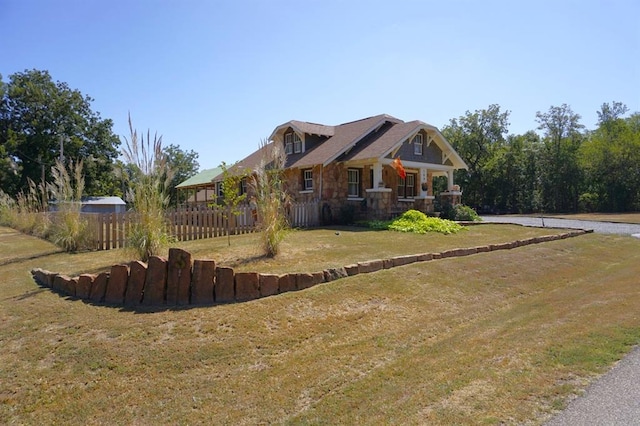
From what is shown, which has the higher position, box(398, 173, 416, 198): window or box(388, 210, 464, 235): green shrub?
box(398, 173, 416, 198): window

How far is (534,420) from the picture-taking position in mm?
3283

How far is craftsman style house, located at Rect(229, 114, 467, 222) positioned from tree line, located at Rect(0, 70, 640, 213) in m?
21.4

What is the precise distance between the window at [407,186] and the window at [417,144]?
165 cm

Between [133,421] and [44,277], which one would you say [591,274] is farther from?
[44,277]

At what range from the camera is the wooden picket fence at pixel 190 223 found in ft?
36.1

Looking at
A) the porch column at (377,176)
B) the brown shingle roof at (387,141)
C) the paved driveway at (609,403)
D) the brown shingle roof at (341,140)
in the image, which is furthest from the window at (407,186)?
the paved driveway at (609,403)

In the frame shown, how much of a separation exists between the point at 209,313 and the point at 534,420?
4.04m

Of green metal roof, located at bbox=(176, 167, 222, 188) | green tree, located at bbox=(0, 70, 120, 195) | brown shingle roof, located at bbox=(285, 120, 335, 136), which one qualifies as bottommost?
green metal roof, located at bbox=(176, 167, 222, 188)

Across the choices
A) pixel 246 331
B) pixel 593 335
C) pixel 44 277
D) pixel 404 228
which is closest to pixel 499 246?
pixel 404 228

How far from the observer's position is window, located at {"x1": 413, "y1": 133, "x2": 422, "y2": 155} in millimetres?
20938

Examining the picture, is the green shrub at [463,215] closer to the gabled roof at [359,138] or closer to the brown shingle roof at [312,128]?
the gabled roof at [359,138]

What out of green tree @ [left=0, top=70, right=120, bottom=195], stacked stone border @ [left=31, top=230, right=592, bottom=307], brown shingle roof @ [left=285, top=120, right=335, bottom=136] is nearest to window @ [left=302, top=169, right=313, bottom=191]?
brown shingle roof @ [left=285, top=120, right=335, bottom=136]

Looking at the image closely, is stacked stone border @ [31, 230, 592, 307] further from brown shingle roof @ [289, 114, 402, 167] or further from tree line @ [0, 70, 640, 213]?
tree line @ [0, 70, 640, 213]

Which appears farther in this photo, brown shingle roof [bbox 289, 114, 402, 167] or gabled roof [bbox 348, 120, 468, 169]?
brown shingle roof [bbox 289, 114, 402, 167]
